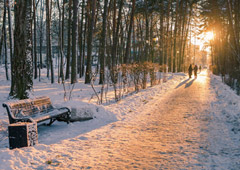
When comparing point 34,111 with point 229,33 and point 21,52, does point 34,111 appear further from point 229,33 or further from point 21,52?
point 229,33

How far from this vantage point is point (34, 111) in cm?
578

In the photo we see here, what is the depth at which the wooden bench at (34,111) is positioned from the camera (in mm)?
4762

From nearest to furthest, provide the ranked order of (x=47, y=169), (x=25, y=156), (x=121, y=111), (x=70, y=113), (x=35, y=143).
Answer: (x=47, y=169) < (x=25, y=156) < (x=35, y=143) < (x=70, y=113) < (x=121, y=111)

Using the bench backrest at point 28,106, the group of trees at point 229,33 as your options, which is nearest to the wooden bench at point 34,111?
the bench backrest at point 28,106

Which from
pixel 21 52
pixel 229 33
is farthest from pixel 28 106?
pixel 229 33

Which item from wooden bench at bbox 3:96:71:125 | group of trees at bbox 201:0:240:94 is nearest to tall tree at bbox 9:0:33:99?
wooden bench at bbox 3:96:71:125

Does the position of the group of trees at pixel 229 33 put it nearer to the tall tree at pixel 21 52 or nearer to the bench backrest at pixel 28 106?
the bench backrest at pixel 28 106

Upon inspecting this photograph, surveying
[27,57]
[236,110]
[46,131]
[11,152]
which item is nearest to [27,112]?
[46,131]

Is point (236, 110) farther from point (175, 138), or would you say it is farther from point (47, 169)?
point (47, 169)

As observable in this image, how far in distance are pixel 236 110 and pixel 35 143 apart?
21.6ft

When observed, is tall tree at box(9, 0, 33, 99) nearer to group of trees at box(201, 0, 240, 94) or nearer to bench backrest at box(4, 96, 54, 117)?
bench backrest at box(4, 96, 54, 117)

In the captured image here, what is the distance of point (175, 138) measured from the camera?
198 inches

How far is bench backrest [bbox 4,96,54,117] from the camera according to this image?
494 cm

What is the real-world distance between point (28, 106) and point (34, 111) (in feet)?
1.02
